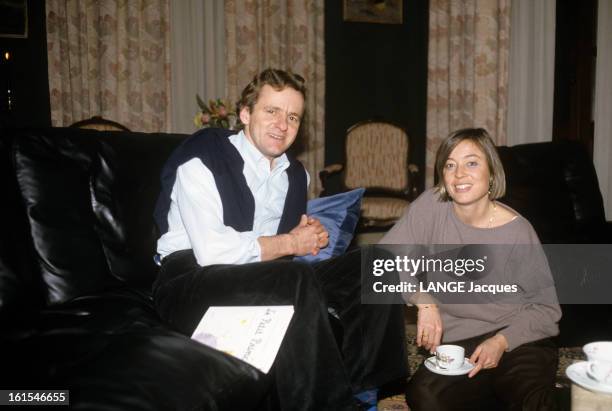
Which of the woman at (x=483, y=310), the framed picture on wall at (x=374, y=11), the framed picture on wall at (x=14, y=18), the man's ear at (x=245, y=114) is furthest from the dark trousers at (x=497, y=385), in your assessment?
the framed picture on wall at (x=14, y=18)

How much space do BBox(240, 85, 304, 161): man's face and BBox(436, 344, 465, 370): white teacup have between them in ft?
2.79

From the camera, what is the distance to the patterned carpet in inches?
78.4

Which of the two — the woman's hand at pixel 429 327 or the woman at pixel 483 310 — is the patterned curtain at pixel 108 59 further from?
the woman's hand at pixel 429 327

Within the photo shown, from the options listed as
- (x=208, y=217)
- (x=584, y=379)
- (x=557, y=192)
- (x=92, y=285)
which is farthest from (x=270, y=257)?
(x=557, y=192)

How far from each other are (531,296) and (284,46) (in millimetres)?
3888

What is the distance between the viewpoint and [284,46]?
16.3 ft

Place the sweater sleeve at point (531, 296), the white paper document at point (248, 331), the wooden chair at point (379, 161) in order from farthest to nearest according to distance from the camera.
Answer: the wooden chair at point (379, 161) < the sweater sleeve at point (531, 296) < the white paper document at point (248, 331)

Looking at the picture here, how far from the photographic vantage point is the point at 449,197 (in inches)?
69.9

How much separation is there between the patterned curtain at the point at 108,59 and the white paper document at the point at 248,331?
3737 millimetres

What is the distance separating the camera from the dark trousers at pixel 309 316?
54.2 inches

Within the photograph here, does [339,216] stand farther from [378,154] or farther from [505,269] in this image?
[378,154]

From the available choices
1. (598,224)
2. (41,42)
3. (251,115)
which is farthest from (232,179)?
(41,42)

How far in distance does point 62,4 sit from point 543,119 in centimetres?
449

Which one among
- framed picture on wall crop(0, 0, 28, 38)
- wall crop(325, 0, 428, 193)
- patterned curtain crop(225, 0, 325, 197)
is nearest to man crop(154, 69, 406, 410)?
patterned curtain crop(225, 0, 325, 197)
